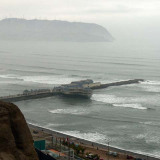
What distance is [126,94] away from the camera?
46906 mm

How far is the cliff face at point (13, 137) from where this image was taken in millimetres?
12383

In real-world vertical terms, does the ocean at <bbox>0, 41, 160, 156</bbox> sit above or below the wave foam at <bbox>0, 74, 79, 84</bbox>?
below

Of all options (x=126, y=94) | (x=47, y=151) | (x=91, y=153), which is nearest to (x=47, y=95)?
(x=126, y=94)

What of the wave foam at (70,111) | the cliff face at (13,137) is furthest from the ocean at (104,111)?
the cliff face at (13,137)

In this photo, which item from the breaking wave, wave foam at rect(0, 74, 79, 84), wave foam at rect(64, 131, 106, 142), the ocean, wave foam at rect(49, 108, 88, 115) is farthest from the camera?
wave foam at rect(0, 74, 79, 84)

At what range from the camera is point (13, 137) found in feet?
41.7

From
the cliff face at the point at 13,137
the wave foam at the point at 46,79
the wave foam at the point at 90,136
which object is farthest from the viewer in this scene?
the wave foam at the point at 46,79

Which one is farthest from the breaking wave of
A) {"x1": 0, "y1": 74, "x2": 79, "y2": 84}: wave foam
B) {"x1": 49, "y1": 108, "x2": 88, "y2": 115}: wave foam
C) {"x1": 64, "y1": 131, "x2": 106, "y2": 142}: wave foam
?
{"x1": 0, "y1": 74, "x2": 79, "y2": 84}: wave foam

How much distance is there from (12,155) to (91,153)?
11.5m

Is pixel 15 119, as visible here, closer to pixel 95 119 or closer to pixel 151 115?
pixel 95 119

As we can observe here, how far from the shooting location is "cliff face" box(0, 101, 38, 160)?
40.6ft

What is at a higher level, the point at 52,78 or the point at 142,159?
the point at 52,78

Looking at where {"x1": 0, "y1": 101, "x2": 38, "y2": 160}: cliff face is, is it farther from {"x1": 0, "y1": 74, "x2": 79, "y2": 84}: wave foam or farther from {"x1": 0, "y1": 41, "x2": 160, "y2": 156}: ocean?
{"x1": 0, "y1": 74, "x2": 79, "y2": 84}: wave foam

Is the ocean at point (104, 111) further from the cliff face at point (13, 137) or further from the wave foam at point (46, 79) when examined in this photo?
the cliff face at point (13, 137)
